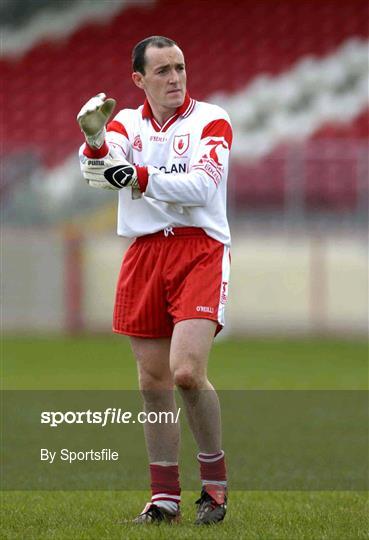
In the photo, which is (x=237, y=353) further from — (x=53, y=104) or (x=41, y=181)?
(x=53, y=104)

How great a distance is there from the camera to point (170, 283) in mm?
5023

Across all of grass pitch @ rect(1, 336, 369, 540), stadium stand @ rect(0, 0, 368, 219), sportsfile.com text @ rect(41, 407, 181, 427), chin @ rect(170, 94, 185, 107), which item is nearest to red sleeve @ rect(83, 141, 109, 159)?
chin @ rect(170, 94, 185, 107)

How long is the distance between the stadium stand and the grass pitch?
168 inches

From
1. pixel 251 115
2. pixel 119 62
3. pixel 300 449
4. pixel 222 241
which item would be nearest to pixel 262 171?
pixel 251 115

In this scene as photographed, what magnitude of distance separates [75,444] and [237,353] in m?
7.31

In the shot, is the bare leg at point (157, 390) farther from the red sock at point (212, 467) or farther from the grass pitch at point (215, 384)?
the grass pitch at point (215, 384)

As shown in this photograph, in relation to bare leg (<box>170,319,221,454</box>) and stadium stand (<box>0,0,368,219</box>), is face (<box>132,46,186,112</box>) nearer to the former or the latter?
bare leg (<box>170,319,221,454</box>)

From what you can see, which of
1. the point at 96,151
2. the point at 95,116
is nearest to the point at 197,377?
the point at 96,151

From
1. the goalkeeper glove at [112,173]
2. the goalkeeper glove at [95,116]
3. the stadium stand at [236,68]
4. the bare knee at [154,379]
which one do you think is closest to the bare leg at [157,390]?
the bare knee at [154,379]

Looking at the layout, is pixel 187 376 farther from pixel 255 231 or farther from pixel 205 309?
pixel 255 231

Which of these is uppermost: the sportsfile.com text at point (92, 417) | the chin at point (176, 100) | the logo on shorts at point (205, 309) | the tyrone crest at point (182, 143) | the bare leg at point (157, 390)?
the chin at point (176, 100)

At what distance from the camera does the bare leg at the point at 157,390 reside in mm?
5109

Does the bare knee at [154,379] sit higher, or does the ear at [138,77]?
the ear at [138,77]

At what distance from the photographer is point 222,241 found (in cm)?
507
